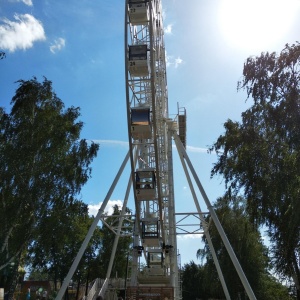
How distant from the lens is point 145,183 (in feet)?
63.7

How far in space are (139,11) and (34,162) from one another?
10793 millimetres

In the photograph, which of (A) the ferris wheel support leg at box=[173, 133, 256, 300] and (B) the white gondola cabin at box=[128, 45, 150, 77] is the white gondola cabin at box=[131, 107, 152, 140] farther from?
(A) the ferris wheel support leg at box=[173, 133, 256, 300]

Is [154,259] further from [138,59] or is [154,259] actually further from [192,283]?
[192,283]

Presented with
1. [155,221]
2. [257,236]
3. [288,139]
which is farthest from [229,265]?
[288,139]

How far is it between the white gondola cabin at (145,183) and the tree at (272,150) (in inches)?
145

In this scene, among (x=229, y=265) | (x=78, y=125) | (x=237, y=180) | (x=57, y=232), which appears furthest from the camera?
(x=229, y=265)

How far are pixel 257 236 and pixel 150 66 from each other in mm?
21745

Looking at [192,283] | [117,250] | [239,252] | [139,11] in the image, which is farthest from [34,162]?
[192,283]

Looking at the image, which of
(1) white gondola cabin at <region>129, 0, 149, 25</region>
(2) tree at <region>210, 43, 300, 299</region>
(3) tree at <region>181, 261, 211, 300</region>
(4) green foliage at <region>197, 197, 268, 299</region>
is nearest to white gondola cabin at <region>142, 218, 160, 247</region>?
(2) tree at <region>210, 43, 300, 299</region>

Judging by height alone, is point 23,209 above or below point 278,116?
below

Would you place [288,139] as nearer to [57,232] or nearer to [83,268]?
[57,232]

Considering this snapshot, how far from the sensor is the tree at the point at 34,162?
2183 centimetres

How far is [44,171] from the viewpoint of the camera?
22844 millimetres

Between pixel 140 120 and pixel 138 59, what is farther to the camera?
pixel 140 120
